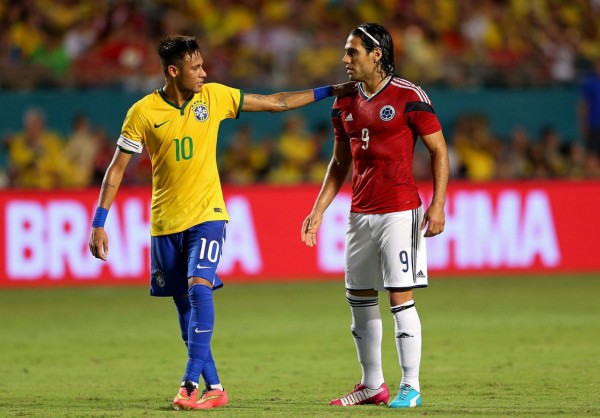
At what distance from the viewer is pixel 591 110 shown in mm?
19672

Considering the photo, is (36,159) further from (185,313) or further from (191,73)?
(191,73)

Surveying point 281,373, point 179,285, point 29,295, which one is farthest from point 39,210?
point 179,285

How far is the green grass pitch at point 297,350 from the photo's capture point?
7.79m

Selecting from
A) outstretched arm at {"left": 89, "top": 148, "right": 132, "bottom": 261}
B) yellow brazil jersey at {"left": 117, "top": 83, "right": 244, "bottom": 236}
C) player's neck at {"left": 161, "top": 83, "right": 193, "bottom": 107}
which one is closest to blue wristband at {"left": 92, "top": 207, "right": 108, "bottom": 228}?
outstretched arm at {"left": 89, "top": 148, "right": 132, "bottom": 261}

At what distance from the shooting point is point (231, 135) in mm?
19547

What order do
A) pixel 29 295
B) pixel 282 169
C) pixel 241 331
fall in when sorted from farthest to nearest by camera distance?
pixel 282 169, pixel 29 295, pixel 241 331

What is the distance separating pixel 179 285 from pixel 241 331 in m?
4.78

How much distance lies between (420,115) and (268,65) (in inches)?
478

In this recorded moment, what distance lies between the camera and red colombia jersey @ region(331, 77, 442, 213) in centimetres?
757

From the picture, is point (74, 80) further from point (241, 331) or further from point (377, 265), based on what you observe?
point (377, 265)

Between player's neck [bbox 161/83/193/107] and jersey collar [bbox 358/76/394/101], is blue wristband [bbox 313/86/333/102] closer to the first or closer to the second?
jersey collar [bbox 358/76/394/101]

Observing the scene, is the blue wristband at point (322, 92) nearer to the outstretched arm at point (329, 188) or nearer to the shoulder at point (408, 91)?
the outstretched arm at point (329, 188)

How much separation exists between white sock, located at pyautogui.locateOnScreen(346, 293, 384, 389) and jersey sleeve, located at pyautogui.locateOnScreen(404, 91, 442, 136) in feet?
3.91

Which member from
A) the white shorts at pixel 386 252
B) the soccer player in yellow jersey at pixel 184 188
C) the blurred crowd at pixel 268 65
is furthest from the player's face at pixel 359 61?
the blurred crowd at pixel 268 65
